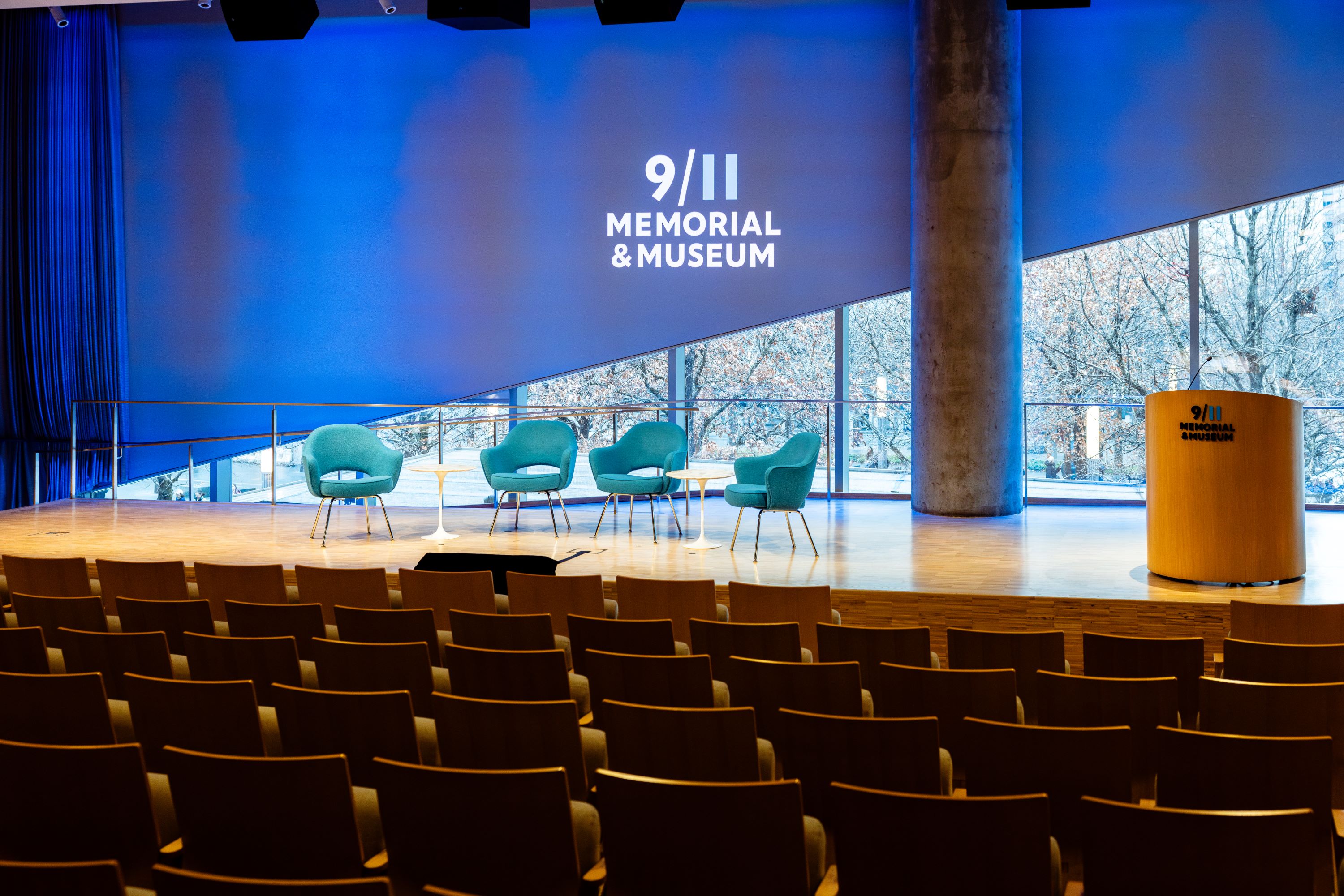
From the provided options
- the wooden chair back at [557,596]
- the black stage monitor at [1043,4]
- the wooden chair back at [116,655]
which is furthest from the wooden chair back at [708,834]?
the black stage monitor at [1043,4]

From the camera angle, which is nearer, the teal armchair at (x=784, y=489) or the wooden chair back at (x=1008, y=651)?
the wooden chair back at (x=1008, y=651)

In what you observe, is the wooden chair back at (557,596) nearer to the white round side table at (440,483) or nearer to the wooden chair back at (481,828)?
the wooden chair back at (481,828)

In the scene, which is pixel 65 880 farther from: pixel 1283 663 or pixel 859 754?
pixel 1283 663

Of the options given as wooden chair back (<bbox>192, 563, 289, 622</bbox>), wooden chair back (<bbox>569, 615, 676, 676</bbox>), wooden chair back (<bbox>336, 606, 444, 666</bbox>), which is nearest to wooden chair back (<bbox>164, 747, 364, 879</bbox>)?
wooden chair back (<bbox>569, 615, 676, 676</bbox>)

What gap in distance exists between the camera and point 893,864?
194 cm

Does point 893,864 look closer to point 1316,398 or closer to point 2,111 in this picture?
point 1316,398

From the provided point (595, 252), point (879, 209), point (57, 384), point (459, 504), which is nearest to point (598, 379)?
point (595, 252)

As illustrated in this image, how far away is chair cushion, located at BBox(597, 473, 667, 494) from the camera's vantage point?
783cm

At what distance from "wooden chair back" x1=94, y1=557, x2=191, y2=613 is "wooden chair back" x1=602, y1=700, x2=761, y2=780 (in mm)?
3060

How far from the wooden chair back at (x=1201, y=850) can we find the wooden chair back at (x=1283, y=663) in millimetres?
1617

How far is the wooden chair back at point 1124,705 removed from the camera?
293 centimetres

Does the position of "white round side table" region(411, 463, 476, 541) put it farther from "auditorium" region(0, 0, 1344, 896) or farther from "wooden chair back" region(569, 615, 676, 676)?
"wooden chair back" region(569, 615, 676, 676)

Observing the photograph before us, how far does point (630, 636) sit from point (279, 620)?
4.41ft

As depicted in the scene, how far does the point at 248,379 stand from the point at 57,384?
1799mm
